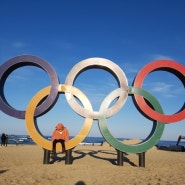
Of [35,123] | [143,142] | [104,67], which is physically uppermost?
[104,67]

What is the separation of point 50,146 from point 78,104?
2416mm

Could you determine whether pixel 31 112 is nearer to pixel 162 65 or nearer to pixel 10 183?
pixel 10 183

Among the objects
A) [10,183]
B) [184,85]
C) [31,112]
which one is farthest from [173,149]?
[10,183]

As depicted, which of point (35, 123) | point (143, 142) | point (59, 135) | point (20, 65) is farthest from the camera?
point (20, 65)

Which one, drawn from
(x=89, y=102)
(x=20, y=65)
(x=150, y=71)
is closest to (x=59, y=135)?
(x=89, y=102)

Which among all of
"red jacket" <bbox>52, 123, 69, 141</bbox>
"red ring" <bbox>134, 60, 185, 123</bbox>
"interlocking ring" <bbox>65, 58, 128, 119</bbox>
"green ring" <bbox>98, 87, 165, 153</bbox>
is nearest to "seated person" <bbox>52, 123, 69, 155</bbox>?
"red jacket" <bbox>52, 123, 69, 141</bbox>

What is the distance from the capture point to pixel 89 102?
13906mm

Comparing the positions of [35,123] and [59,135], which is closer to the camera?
[59,135]

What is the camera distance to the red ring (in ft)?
45.0

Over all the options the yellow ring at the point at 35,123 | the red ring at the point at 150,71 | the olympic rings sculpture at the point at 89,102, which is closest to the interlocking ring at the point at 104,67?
the olympic rings sculpture at the point at 89,102

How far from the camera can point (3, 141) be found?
2948 cm

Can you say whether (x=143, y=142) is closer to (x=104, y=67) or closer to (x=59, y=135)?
(x=59, y=135)

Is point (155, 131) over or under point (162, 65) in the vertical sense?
under

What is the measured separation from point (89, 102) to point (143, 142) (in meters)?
3.28
